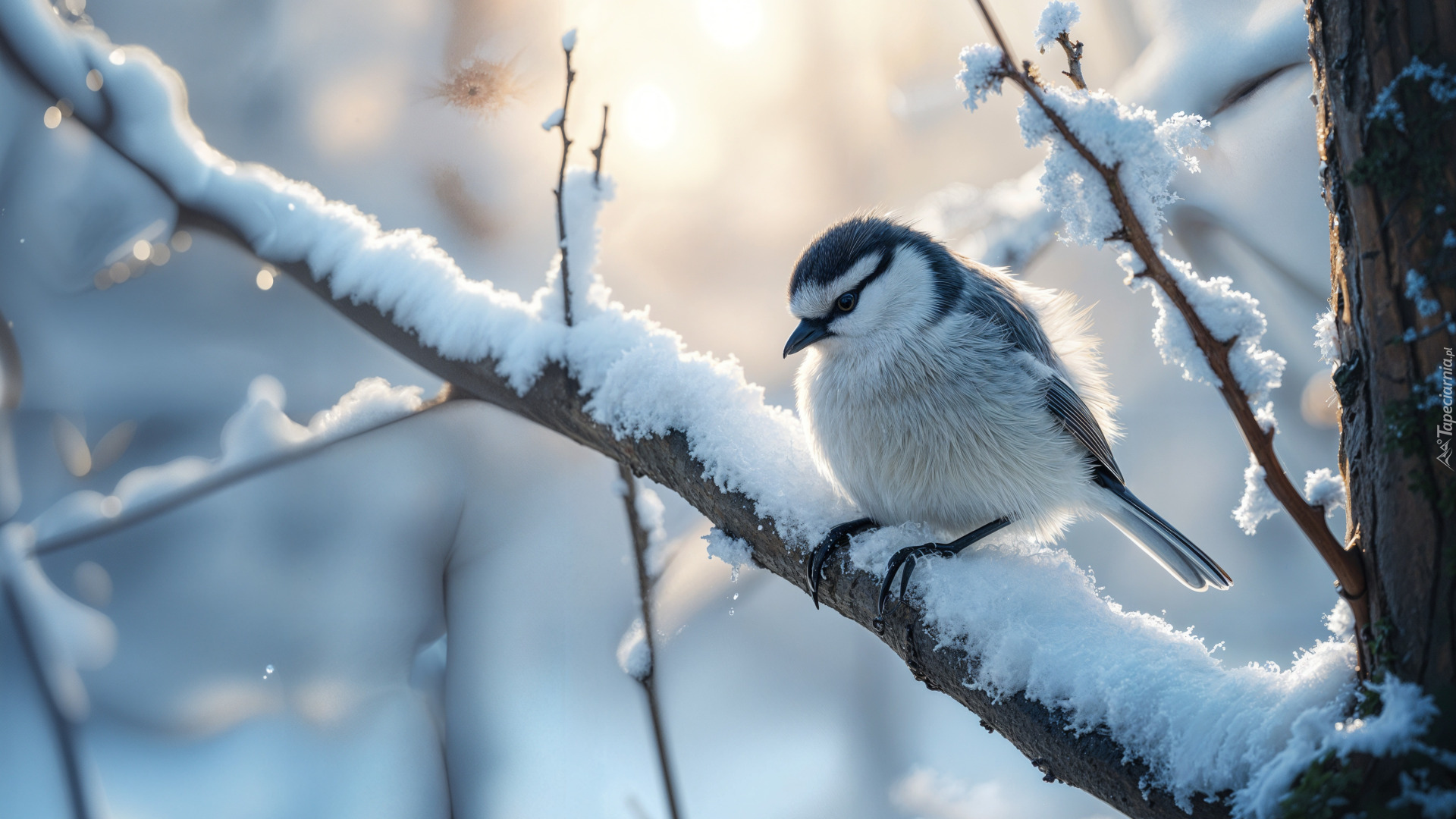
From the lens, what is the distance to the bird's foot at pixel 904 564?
1.98ft

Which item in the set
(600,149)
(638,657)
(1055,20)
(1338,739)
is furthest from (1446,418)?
(638,657)

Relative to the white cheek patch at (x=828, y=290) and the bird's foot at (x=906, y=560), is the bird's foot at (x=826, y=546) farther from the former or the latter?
the white cheek patch at (x=828, y=290)

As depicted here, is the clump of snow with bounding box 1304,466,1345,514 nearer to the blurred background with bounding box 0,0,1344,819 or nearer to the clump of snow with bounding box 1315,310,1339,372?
the clump of snow with bounding box 1315,310,1339,372

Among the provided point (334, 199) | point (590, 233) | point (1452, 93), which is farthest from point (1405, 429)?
point (334, 199)

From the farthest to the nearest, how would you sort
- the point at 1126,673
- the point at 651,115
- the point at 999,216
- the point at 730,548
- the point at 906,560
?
the point at 999,216
the point at 651,115
the point at 730,548
the point at 906,560
the point at 1126,673

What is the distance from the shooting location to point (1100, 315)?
1223 mm

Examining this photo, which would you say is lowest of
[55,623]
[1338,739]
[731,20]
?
[1338,739]

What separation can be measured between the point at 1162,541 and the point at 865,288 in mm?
397

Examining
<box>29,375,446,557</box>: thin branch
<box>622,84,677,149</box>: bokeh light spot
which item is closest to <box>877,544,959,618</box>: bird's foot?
<box>29,375,446,557</box>: thin branch

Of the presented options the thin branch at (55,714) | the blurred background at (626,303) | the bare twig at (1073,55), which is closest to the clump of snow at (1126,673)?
the bare twig at (1073,55)

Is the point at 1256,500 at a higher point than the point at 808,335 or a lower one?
lower

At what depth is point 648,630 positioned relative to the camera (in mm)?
887

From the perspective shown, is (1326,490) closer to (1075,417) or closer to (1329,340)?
(1329,340)

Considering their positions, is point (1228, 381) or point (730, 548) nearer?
point (1228, 381)
